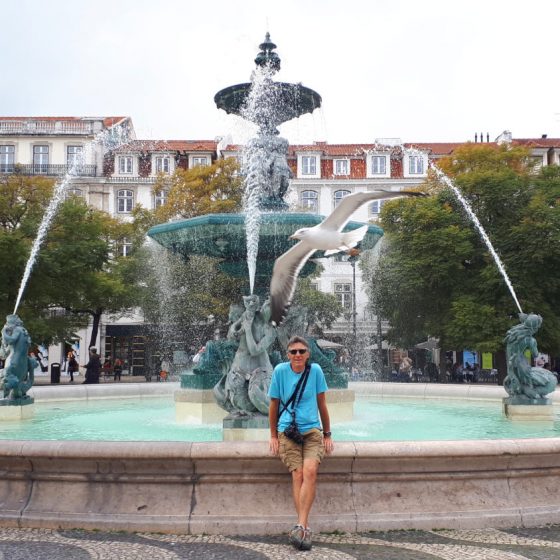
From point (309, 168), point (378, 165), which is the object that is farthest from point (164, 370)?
point (378, 165)

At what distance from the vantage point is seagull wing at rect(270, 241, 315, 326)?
7422mm

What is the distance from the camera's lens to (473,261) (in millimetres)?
29266

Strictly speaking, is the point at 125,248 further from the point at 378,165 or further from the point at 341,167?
the point at 378,165

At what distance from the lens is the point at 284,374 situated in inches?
196

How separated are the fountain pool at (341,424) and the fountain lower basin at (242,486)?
1.86 metres

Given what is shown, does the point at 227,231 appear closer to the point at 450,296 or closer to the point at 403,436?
the point at 403,436

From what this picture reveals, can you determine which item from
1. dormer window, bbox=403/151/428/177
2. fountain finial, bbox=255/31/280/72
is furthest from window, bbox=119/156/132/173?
fountain finial, bbox=255/31/280/72

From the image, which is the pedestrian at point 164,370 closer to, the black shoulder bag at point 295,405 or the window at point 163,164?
the window at point 163,164

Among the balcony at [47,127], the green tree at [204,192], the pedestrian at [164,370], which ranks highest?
the balcony at [47,127]

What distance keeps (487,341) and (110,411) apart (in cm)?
1857

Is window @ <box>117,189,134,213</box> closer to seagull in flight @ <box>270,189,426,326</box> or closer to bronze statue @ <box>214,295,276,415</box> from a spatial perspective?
bronze statue @ <box>214,295,276,415</box>

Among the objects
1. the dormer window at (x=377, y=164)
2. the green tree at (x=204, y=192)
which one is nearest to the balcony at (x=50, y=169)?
the green tree at (x=204, y=192)

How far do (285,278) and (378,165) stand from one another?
4134 cm

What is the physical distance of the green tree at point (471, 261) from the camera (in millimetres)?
26562
